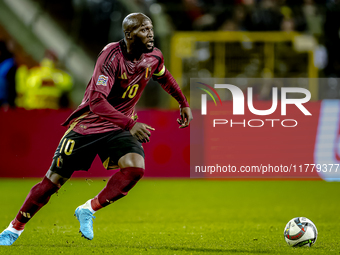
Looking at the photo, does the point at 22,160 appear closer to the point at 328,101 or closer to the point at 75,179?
the point at 75,179

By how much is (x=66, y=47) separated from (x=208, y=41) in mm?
3640

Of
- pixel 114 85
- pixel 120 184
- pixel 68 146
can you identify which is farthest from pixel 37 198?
pixel 114 85

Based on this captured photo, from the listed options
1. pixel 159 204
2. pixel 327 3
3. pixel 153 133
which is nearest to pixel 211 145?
pixel 153 133

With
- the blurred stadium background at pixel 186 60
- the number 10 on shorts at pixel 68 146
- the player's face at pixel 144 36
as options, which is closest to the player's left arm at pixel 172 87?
the player's face at pixel 144 36

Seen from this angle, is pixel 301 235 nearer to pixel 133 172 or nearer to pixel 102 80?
pixel 133 172

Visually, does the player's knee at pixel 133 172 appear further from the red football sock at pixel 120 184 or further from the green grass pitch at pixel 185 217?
the green grass pitch at pixel 185 217

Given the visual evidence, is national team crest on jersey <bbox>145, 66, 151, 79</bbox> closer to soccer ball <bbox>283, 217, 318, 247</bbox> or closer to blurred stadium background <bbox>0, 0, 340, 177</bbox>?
soccer ball <bbox>283, 217, 318, 247</bbox>

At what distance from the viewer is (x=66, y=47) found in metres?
13.9

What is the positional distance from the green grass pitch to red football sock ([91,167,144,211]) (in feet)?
1.39

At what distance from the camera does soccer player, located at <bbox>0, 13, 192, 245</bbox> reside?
512 cm

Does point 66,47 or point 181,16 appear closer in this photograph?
point 181,16

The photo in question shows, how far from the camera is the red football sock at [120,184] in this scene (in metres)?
5.11

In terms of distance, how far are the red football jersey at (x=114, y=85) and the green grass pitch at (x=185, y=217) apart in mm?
1063

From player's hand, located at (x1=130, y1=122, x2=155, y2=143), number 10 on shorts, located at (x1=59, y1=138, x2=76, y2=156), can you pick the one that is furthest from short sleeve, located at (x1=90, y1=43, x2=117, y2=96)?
number 10 on shorts, located at (x1=59, y1=138, x2=76, y2=156)
